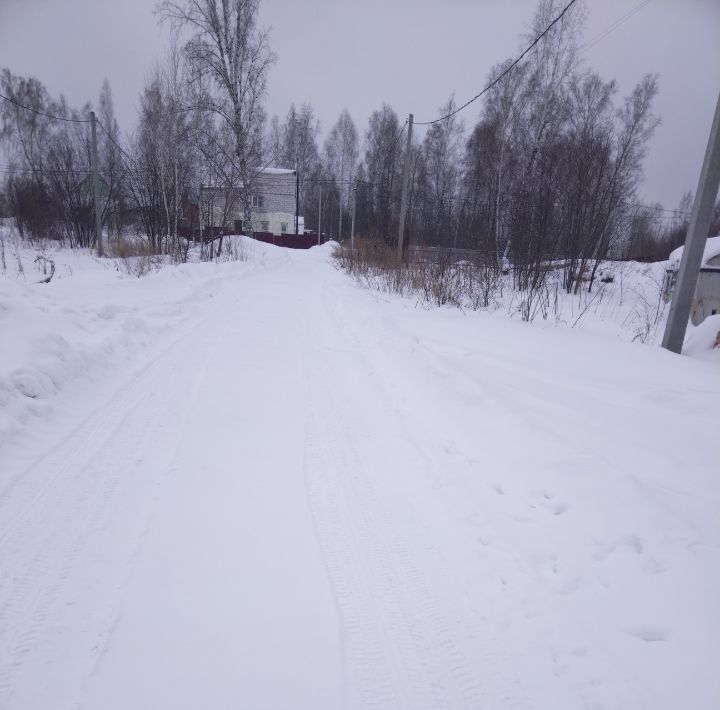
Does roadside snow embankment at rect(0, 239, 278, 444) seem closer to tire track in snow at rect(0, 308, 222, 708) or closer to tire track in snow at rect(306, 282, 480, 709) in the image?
tire track in snow at rect(0, 308, 222, 708)

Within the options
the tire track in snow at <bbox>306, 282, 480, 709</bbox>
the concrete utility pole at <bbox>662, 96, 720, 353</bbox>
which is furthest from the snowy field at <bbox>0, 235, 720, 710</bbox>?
the concrete utility pole at <bbox>662, 96, 720, 353</bbox>

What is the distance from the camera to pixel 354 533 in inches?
93.5

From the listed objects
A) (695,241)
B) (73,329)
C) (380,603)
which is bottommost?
(380,603)

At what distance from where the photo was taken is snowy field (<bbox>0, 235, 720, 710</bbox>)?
160 centimetres

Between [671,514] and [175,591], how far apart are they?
8.38 ft

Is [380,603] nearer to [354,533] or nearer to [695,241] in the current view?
[354,533]

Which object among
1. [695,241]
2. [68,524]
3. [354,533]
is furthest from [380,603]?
[695,241]

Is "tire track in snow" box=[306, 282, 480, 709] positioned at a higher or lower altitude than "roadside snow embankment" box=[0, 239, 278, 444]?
lower

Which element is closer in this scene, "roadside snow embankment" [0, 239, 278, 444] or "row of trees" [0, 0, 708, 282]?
"roadside snow embankment" [0, 239, 278, 444]

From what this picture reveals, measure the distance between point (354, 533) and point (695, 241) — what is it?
5.77 metres

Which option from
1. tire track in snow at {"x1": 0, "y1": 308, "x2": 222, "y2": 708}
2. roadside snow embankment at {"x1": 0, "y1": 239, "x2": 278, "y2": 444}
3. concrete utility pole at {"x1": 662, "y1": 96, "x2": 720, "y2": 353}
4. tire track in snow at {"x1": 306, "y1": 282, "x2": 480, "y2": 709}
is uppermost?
concrete utility pole at {"x1": 662, "y1": 96, "x2": 720, "y2": 353}

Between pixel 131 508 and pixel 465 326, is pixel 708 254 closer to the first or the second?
pixel 465 326

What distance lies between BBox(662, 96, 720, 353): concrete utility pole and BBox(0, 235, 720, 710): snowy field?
0.96m

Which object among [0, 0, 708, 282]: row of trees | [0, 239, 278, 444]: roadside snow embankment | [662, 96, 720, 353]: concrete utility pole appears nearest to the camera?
[0, 239, 278, 444]: roadside snow embankment
